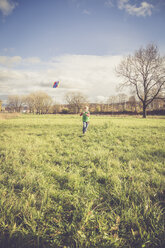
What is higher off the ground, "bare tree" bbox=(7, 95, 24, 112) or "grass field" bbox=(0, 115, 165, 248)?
"bare tree" bbox=(7, 95, 24, 112)

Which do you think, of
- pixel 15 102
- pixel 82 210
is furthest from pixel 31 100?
pixel 82 210

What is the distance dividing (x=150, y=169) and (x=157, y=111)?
155 feet

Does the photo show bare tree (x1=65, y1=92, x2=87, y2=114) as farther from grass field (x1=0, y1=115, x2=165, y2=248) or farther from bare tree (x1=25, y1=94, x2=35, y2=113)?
grass field (x1=0, y1=115, x2=165, y2=248)

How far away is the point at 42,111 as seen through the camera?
77.4 m

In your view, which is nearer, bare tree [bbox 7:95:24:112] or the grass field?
the grass field

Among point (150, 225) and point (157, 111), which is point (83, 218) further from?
point (157, 111)

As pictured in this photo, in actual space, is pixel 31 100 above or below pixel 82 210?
above

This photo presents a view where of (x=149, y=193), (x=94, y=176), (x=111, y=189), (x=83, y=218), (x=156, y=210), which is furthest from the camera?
(x=94, y=176)

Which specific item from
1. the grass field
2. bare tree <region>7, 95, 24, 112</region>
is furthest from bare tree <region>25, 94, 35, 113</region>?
the grass field

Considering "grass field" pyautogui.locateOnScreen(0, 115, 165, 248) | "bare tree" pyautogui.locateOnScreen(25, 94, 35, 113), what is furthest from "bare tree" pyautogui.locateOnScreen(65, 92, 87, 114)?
"grass field" pyautogui.locateOnScreen(0, 115, 165, 248)

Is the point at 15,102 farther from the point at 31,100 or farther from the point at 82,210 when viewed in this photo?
the point at 82,210

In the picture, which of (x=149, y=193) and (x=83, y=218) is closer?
(x=83, y=218)

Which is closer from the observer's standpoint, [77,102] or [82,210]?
[82,210]

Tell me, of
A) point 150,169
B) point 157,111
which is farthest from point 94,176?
point 157,111
